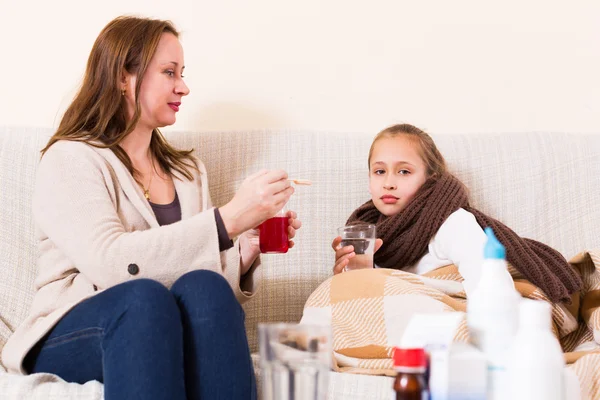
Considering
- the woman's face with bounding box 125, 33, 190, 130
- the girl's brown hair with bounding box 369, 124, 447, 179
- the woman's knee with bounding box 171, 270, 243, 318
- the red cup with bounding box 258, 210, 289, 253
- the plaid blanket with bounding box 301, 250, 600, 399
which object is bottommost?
the plaid blanket with bounding box 301, 250, 600, 399

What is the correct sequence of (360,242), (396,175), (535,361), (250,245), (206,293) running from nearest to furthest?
(535,361) < (206,293) < (250,245) < (360,242) < (396,175)

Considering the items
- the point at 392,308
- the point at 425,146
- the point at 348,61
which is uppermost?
the point at 348,61

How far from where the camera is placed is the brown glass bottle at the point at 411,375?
837 millimetres

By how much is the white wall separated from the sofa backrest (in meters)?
0.20

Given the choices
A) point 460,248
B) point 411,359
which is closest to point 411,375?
→ point 411,359

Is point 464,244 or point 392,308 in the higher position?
point 464,244

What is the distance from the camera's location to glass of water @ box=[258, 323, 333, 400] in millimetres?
886

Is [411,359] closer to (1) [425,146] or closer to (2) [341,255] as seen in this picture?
(2) [341,255]

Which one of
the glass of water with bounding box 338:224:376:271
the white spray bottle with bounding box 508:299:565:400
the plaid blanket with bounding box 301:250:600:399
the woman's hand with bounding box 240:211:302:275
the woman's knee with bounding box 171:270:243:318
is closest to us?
the white spray bottle with bounding box 508:299:565:400

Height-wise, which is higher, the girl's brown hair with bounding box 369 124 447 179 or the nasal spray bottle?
the girl's brown hair with bounding box 369 124 447 179

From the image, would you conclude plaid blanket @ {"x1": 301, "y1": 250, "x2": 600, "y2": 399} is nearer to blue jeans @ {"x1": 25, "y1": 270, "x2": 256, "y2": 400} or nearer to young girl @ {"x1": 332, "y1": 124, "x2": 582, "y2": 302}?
young girl @ {"x1": 332, "y1": 124, "x2": 582, "y2": 302}

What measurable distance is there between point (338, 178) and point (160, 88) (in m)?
0.56

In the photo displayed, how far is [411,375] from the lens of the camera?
841 millimetres

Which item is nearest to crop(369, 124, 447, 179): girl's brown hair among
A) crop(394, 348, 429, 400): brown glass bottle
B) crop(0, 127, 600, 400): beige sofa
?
crop(0, 127, 600, 400): beige sofa
